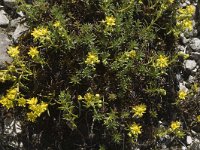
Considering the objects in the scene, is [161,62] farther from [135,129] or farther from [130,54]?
[135,129]

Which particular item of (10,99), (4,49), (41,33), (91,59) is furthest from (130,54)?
(4,49)

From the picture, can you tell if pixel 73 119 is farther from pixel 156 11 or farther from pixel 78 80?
pixel 156 11

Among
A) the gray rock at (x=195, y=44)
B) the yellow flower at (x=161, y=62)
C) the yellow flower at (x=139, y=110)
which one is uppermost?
the yellow flower at (x=161, y=62)

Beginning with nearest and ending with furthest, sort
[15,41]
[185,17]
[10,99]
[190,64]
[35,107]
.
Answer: [35,107] → [10,99] → [185,17] → [15,41] → [190,64]

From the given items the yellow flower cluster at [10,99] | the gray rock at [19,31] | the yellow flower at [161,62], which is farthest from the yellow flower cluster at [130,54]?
the gray rock at [19,31]

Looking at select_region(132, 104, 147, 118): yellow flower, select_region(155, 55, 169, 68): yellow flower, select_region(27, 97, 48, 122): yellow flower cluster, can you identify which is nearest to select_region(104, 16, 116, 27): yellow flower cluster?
select_region(155, 55, 169, 68): yellow flower

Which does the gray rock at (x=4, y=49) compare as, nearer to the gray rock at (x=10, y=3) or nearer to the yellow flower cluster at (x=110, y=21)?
the gray rock at (x=10, y=3)

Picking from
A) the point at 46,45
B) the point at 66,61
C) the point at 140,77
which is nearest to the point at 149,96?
the point at 140,77
